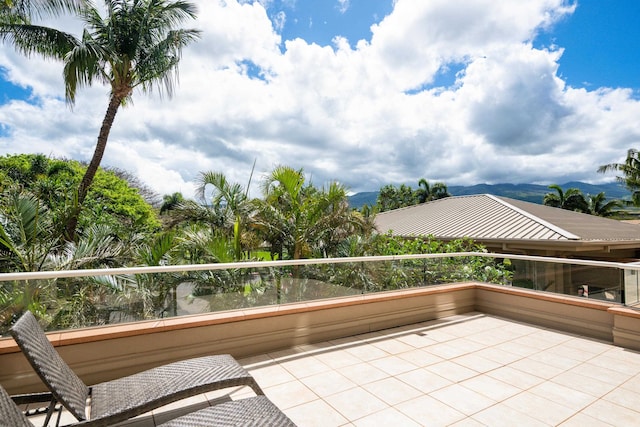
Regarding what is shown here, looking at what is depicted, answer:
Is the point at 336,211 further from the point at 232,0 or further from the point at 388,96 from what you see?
the point at 388,96

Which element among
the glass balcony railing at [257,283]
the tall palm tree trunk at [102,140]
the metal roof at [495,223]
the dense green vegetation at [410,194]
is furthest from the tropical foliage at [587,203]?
the tall palm tree trunk at [102,140]

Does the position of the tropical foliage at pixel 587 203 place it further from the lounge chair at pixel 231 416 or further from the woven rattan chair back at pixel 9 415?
the woven rattan chair back at pixel 9 415

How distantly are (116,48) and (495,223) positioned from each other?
47.9 ft

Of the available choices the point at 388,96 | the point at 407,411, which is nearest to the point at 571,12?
the point at 388,96

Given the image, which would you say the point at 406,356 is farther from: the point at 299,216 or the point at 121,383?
the point at 299,216

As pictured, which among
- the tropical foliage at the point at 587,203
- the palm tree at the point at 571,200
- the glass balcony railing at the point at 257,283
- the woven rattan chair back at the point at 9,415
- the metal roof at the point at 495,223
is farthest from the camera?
the palm tree at the point at 571,200

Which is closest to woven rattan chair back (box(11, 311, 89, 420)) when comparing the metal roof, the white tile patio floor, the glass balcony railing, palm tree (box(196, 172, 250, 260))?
the white tile patio floor

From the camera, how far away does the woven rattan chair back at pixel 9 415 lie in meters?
1.54

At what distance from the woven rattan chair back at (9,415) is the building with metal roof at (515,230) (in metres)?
8.27

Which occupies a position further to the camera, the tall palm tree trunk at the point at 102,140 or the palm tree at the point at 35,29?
the tall palm tree trunk at the point at 102,140

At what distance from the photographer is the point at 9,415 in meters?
1.60

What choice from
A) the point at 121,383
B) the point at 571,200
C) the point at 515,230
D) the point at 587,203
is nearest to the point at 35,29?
the point at 121,383

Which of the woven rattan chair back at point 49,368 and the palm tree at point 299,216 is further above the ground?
the palm tree at point 299,216

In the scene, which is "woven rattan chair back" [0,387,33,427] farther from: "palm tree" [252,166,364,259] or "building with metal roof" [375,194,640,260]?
"building with metal roof" [375,194,640,260]
